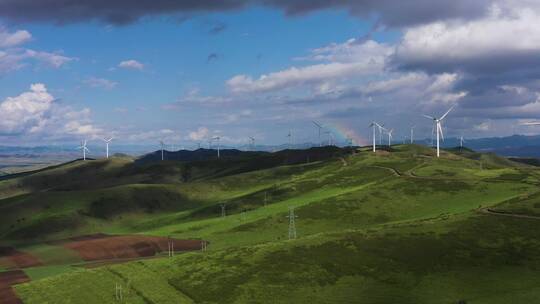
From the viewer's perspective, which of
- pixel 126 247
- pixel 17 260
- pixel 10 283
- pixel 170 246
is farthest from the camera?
pixel 126 247

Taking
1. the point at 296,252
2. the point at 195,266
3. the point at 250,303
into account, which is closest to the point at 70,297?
the point at 195,266

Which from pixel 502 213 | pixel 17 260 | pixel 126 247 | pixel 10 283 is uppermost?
pixel 502 213

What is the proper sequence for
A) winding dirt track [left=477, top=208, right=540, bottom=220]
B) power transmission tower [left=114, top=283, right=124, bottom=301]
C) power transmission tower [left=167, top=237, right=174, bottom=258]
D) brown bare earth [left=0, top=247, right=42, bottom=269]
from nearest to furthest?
power transmission tower [left=114, top=283, right=124, bottom=301], winding dirt track [left=477, top=208, right=540, bottom=220], power transmission tower [left=167, top=237, right=174, bottom=258], brown bare earth [left=0, top=247, right=42, bottom=269]

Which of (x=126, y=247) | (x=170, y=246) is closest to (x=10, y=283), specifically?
(x=126, y=247)

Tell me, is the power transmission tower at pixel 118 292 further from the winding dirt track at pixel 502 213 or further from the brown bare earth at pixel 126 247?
the winding dirt track at pixel 502 213

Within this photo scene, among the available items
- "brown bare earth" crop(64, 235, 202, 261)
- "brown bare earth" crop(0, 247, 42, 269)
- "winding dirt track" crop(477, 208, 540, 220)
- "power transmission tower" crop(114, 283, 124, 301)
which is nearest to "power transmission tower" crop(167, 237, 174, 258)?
"brown bare earth" crop(64, 235, 202, 261)

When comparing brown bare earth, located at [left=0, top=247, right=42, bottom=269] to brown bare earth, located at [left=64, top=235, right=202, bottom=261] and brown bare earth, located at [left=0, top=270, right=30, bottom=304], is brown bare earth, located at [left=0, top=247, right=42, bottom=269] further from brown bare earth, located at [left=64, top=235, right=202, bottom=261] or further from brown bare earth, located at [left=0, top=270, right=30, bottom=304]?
brown bare earth, located at [left=0, top=270, right=30, bottom=304]

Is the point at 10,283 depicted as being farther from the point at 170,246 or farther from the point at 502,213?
the point at 502,213

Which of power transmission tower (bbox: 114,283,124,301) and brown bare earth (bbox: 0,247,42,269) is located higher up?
power transmission tower (bbox: 114,283,124,301)

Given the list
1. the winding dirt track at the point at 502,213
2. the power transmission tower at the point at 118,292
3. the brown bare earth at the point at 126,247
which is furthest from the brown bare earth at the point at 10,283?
the winding dirt track at the point at 502,213
